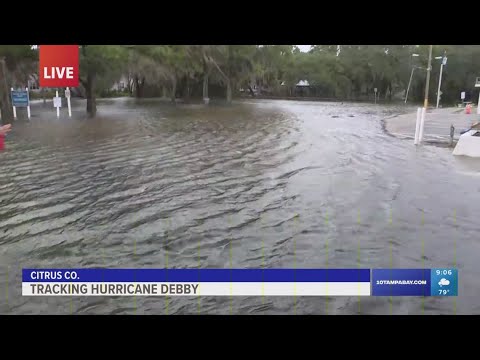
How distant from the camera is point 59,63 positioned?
22.0 feet

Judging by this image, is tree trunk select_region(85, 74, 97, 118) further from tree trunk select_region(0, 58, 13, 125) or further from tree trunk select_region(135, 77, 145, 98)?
tree trunk select_region(135, 77, 145, 98)

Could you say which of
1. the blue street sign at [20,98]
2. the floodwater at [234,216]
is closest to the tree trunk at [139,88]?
the blue street sign at [20,98]

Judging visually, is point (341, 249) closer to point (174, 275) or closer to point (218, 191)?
point (174, 275)

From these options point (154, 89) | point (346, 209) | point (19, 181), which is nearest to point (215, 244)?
point (346, 209)

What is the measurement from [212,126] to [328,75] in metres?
51.6

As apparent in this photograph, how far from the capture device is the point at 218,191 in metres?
9.27

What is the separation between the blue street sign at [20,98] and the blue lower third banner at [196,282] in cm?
2117

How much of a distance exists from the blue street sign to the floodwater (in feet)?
28.8

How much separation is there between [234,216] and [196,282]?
12.6 feet

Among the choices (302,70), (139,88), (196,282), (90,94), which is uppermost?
(302,70)

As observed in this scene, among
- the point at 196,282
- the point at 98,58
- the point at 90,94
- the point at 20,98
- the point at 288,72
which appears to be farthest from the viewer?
the point at 288,72

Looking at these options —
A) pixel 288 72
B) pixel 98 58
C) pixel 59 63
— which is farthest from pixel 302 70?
pixel 59 63

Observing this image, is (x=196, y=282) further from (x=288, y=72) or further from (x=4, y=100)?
(x=288, y=72)

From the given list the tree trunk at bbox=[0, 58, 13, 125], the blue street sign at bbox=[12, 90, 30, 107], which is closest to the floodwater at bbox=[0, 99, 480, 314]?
the blue street sign at bbox=[12, 90, 30, 107]
